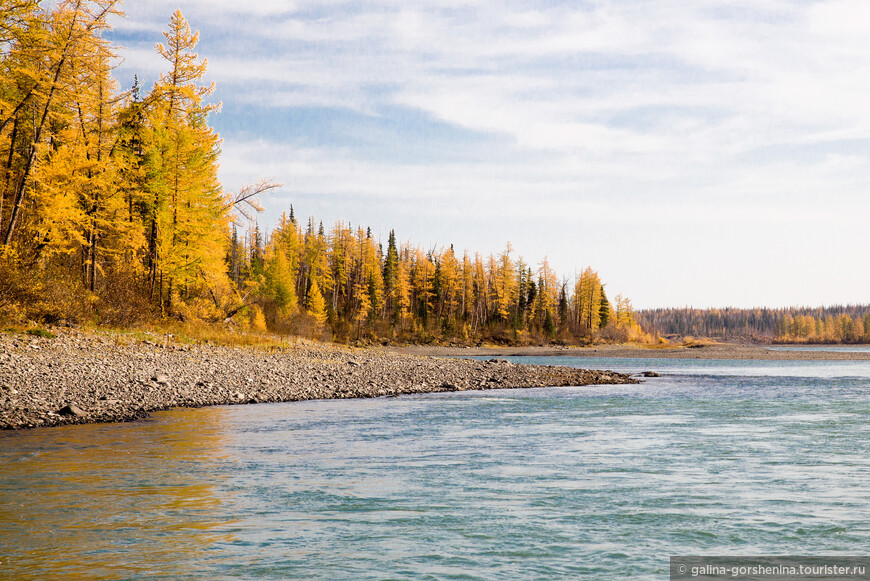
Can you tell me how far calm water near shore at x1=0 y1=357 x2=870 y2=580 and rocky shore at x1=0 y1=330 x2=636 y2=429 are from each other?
1.60 meters

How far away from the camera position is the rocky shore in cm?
1788

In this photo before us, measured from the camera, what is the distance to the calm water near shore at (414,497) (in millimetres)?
7492

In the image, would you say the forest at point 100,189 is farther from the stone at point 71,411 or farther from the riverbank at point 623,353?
the riverbank at point 623,353

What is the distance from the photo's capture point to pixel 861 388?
33781 mm

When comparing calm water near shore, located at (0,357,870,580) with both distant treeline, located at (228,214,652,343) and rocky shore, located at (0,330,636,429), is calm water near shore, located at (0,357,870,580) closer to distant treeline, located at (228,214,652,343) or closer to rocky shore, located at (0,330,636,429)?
rocky shore, located at (0,330,636,429)

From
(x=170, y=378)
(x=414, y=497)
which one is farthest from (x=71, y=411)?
(x=414, y=497)

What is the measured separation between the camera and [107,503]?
9.49 metres

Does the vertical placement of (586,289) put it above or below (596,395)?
above

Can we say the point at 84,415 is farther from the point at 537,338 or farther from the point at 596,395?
the point at 537,338

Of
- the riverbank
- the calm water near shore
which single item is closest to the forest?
the calm water near shore

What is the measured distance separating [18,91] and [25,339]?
1111cm

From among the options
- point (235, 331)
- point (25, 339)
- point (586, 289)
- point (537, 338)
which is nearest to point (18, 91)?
point (25, 339)

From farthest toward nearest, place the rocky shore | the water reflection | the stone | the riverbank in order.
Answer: the riverbank, the rocky shore, the stone, the water reflection

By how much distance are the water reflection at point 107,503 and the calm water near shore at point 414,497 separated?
0.04 m
